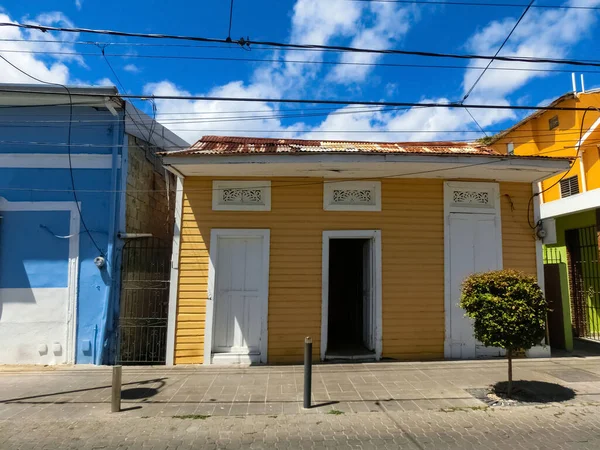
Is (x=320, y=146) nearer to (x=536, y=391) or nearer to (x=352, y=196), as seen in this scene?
(x=352, y=196)

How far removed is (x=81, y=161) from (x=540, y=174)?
9.03m

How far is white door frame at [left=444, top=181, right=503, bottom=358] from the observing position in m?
7.67

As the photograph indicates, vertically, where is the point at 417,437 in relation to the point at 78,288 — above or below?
below

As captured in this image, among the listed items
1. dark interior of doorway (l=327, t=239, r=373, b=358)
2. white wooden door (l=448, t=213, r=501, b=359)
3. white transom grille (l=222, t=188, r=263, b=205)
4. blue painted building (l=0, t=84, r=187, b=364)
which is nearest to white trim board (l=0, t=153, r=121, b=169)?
blue painted building (l=0, t=84, r=187, b=364)

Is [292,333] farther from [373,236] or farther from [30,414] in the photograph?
[30,414]

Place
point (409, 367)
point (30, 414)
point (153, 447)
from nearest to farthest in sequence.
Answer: point (153, 447) → point (30, 414) → point (409, 367)

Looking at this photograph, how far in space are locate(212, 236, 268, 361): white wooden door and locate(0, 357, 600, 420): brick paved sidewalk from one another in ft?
1.91

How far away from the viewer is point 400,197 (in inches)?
309

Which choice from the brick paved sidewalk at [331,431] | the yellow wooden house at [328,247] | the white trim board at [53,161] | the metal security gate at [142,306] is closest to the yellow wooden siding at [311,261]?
the yellow wooden house at [328,247]

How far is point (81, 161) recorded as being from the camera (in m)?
7.65

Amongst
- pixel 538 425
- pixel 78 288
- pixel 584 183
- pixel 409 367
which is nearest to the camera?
pixel 538 425

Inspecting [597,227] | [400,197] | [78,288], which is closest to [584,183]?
[597,227]

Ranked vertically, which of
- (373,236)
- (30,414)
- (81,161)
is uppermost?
(81,161)

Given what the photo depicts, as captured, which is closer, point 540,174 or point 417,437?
point 417,437
